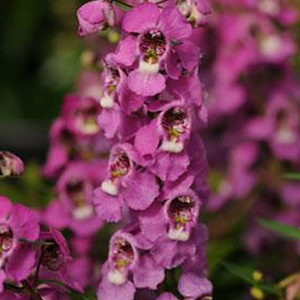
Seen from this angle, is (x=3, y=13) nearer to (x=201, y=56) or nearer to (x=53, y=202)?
(x=53, y=202)

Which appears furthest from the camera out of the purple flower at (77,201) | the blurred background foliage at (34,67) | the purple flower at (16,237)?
the blurred background foliage at (34,67)

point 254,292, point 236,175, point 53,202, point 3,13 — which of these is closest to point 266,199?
point 236,175

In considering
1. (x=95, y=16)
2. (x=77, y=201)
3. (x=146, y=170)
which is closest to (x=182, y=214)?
(x=146, y=170)

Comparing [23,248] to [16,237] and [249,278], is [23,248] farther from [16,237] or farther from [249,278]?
[249,278]

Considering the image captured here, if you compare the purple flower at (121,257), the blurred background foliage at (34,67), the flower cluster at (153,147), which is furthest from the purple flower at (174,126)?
the blurred background foliage at (34,67)

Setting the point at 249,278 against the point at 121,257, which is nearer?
the point at 121,257

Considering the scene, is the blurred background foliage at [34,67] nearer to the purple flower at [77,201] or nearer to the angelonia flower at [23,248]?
the purple flower at [77,201]
